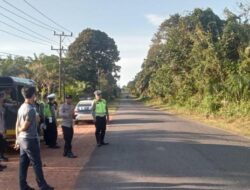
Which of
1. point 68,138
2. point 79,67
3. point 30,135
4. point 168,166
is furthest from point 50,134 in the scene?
point 79,67

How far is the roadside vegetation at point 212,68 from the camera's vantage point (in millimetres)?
32209

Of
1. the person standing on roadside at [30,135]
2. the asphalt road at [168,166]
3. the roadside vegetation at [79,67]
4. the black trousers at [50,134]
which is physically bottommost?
the asphalt road at [168,166]

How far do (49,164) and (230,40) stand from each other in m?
27.8

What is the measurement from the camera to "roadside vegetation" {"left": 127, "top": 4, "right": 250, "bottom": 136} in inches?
1268

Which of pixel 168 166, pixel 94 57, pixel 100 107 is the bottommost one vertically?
pixel 168 166

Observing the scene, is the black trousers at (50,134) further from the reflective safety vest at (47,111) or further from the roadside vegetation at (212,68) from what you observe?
the roadside vegetation at (212,68)

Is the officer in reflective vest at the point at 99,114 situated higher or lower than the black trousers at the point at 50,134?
higher

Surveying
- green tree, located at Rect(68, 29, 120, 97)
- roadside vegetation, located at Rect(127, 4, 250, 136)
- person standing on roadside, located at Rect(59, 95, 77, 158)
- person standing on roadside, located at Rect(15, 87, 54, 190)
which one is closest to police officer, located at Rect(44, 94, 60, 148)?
person standing on roadside, located at Rect(59, 95, 77, 158)

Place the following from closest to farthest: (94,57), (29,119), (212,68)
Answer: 1. (29,119)
2. (212,68)
3. (94,57)

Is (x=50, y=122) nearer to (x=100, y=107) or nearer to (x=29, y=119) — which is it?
(x=100, y=107)

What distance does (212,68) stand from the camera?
38.2 metres

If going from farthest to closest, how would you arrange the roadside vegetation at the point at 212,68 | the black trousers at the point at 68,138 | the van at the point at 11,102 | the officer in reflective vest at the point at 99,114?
the roadside vegetation at the point at 212,68
the officer in reflective vest at the point at 99,114
the van at the point at 11,102
the black trousers at the point at 68,138

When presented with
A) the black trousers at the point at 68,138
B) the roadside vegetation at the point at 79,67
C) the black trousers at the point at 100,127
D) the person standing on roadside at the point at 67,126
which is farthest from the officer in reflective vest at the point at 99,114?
the roadside vegetation at the point at 79,67

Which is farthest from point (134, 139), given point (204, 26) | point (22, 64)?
point (22, 64)
